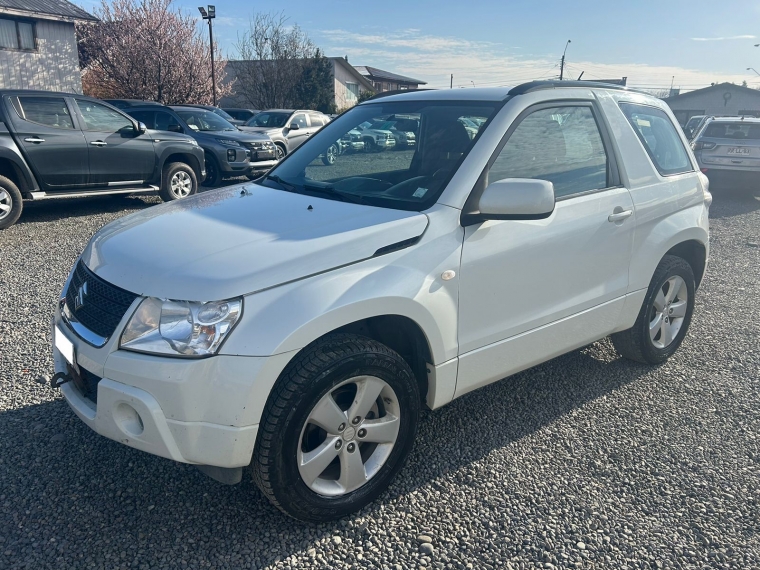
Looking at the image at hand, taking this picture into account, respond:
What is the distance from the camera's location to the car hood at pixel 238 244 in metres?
2.30

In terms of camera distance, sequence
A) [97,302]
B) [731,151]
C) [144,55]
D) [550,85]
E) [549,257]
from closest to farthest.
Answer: [97,302], [549,257], [550,85], [731,151], [144,55]

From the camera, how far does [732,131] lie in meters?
12.5

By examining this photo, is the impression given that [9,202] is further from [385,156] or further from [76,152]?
[385,156]

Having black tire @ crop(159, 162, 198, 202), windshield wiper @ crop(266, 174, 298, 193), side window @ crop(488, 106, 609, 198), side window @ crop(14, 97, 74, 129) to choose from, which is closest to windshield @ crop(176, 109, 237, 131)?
black tire @ crop(159, 162, 198, 202)

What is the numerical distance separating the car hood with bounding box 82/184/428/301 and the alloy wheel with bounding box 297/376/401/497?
0.56 metres

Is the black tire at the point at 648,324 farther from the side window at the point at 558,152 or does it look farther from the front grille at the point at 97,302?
the front grille at the point at 97,302

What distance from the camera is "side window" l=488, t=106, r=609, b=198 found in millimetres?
3125

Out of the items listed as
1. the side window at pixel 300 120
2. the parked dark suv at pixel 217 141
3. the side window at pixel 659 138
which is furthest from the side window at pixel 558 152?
the side window at pixel 300 120

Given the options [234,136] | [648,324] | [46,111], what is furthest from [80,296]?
[234,136]

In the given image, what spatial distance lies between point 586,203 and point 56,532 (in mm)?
3092

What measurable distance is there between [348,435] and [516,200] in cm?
130

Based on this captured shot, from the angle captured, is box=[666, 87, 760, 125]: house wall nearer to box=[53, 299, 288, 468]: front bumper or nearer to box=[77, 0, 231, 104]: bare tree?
box=[77, 0, 231, 104]: bare tree

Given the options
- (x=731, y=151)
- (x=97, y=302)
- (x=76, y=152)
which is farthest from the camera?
(x=731, y=151)

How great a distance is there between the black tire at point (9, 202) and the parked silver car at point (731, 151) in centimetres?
1241
